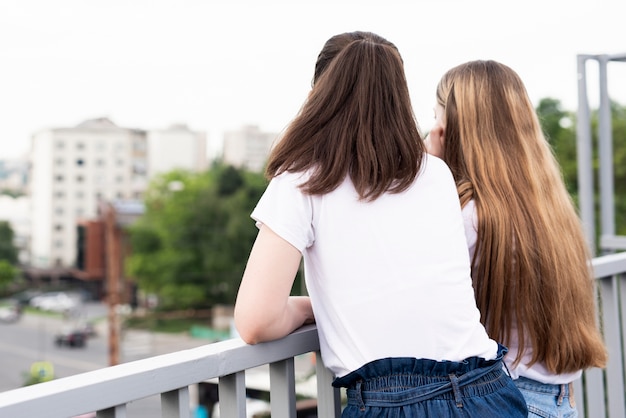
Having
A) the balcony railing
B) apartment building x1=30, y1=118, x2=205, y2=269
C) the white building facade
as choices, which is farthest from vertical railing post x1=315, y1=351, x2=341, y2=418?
the white building facade

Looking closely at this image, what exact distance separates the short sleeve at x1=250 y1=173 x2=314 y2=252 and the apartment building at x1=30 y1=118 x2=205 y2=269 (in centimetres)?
5708

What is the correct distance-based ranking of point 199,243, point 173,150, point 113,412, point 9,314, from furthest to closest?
point 173,150, point 9,314, point 199,243, point 113,412

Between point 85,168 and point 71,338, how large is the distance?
18345 millimetres

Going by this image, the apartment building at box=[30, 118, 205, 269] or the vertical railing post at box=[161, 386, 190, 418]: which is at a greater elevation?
the apartment building at box=[30, 118, 205, 269]

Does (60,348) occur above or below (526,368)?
below

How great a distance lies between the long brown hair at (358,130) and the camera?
3.60 feet

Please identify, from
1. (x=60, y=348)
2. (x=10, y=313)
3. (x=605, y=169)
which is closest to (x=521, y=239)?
(x=605, y=169)

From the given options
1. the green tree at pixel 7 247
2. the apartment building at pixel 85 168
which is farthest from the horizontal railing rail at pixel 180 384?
the apartment building at pixel 85 168

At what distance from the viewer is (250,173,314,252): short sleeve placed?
1050 mm

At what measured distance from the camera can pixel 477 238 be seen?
1.38m

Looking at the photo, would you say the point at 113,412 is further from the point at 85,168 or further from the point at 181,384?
the point at 85,168

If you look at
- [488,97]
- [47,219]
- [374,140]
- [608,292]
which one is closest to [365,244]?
[374,140]

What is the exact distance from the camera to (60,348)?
4512 cm

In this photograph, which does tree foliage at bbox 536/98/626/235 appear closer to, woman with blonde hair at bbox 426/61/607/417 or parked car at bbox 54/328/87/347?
woman with blonde hair at bbox 426/61/607/417
